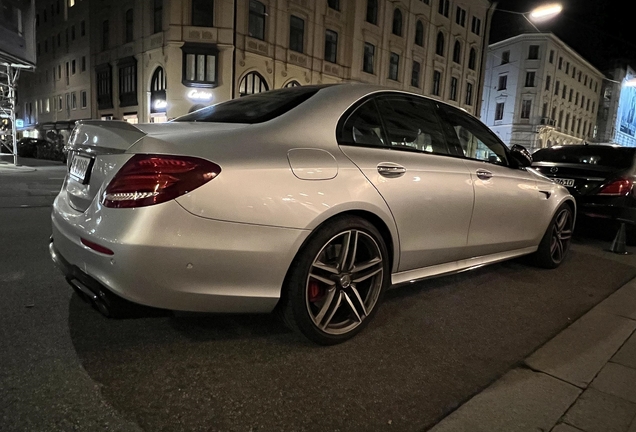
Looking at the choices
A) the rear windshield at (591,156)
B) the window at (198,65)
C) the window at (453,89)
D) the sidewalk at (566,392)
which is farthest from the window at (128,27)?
the sidewalk at (566,392)

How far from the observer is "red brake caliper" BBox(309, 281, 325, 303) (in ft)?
8.29

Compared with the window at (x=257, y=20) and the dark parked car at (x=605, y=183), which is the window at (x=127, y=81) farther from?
the dark parked car at (x=605, y=183)

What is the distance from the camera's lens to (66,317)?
277cm

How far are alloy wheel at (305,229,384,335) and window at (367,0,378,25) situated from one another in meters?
26.4

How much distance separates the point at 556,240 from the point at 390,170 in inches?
114

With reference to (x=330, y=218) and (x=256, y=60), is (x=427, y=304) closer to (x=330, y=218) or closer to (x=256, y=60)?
(x=330, y=218)

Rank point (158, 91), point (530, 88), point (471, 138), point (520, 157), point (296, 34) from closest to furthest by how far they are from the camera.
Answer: point (471, 138), point (520, 157), point (158, 91), point (296, 34), point (530, 88)

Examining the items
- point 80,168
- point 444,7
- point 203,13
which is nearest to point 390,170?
point 80,168

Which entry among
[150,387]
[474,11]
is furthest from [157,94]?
[474,11]

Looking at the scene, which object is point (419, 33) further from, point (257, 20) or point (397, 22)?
point (257, 20)

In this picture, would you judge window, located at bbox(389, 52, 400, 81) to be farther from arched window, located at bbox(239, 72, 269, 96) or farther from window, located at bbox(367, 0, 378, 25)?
arched window, located at bbox(239, 72, 269, 96)

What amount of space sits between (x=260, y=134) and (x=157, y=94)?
21503 mm

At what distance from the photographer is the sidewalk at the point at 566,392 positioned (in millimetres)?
1951

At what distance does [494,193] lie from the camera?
3.60m
